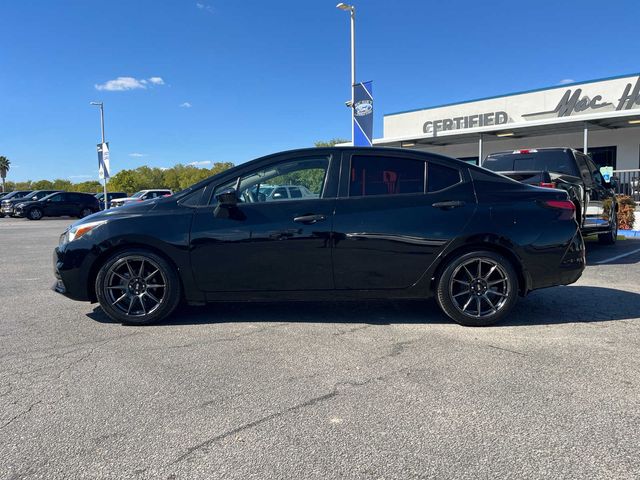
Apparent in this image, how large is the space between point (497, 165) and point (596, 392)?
6989 mm

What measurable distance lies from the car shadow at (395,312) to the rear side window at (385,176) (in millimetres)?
1279

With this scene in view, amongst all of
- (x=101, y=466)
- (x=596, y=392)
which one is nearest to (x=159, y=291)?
(x=101, y=466)

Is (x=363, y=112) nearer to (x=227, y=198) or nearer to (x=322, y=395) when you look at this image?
(x=227, y=198)

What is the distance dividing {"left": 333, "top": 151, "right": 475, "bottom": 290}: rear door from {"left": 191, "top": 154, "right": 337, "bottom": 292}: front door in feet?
0.52

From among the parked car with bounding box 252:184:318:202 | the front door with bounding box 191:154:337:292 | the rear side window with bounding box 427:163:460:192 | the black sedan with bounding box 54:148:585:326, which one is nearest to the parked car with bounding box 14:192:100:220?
the black sedan with bounding box 54:148:585:326

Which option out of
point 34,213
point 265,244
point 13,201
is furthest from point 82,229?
point 13,201

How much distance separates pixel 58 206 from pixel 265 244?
27.6 metres

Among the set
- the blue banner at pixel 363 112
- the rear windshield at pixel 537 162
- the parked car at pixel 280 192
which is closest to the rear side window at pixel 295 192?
the parked car at pixel 280 192

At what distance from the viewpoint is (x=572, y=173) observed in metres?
8.69

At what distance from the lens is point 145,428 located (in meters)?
2.74

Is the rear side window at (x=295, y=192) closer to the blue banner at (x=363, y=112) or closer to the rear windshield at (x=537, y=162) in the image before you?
the rear windshield at (x=537, y=162)

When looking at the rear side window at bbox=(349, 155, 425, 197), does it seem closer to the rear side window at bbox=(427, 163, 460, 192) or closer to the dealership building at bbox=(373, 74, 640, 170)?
the rear side window at bbox=(427, 163, 460, 192)

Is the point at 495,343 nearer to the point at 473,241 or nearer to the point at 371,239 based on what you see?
the point at 473,241

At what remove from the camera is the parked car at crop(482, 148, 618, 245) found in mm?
8273
